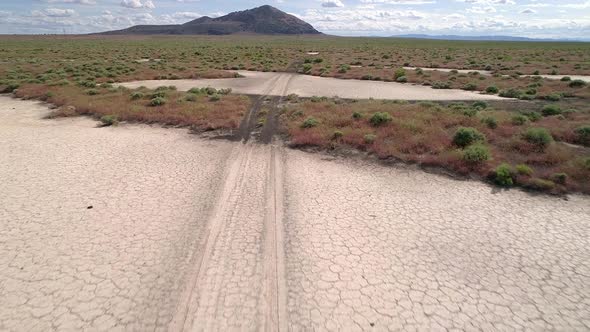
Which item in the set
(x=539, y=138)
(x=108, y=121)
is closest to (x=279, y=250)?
(x=539, y=138)

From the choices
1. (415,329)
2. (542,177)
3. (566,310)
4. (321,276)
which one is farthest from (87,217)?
(542,177)

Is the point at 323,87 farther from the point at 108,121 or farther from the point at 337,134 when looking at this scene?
the point at 108,121

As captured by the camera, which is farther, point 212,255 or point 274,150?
point 274,150

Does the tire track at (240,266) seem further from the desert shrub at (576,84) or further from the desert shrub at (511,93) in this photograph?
the desert shrub at (576,84)

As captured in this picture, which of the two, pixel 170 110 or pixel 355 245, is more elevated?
Answer: pixel 170 110

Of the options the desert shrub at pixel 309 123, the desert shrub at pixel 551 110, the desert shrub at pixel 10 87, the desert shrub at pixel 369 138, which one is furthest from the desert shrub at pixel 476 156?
the desert shrub at pixel 10 87

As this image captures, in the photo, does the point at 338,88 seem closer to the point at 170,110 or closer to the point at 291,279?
the point at 170,110

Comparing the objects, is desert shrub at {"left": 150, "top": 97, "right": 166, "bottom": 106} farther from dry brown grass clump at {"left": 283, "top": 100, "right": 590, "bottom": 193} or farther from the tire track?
the tire track
